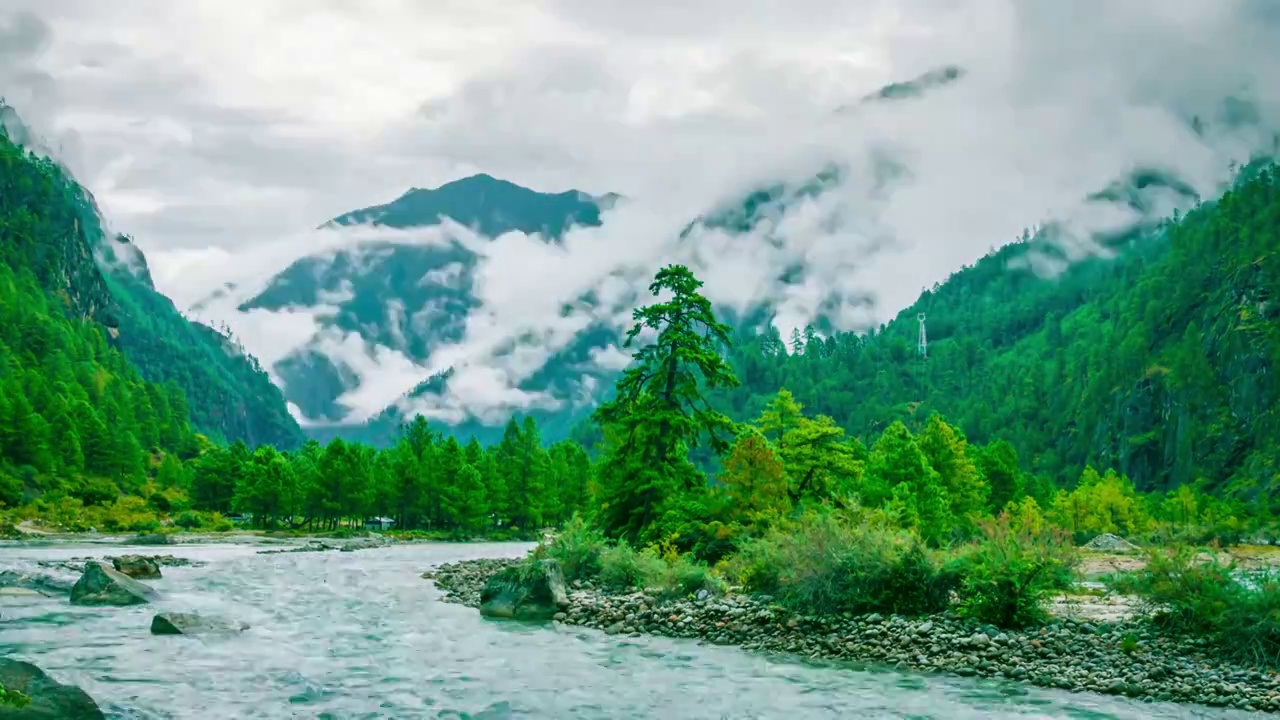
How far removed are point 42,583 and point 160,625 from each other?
15233mm

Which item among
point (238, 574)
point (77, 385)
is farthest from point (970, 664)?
point (77, 385)

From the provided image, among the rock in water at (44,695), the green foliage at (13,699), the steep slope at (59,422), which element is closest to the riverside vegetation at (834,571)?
the rock in water at (44,695)

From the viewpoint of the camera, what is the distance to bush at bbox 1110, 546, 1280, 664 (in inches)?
970

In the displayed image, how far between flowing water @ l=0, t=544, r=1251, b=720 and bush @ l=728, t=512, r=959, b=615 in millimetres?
3730

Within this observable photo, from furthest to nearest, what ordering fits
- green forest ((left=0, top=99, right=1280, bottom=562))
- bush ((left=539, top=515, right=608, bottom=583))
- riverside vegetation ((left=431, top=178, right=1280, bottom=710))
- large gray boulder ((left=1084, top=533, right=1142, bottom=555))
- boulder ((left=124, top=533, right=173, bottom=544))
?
large gray boulder ((left=1084, top=533, right=1142, bottom=555)) → boulder ((left=124, top=533, right=173, bottom=544)) → green forest ((left=0, top=99, right=1280, bottom=562)) → bush ((left=539, top=515, right=608, bottom=583)) → riverside vegetation ((left=431, top=178, right=1280, bottom=710))

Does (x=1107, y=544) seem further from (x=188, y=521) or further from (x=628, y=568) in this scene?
(x=188, y=521)

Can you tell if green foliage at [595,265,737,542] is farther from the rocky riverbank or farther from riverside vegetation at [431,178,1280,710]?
the rocky riverbank

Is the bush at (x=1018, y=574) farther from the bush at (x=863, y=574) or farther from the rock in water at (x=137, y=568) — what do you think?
the rock in water at (x=137, y=568)

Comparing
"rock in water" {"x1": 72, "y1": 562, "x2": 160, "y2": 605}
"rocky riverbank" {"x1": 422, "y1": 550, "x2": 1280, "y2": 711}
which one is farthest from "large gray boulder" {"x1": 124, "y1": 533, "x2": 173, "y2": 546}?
"rocky riverbank" {"x1": 422, "y1": 550, "x2": 1280, "y2": 711}

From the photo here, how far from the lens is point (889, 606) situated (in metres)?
31.7

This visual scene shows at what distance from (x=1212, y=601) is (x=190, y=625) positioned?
31181 mm

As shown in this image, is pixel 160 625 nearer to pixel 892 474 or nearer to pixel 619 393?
pixel 619 393

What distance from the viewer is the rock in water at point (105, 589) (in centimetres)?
3884

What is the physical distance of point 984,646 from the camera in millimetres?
27078
